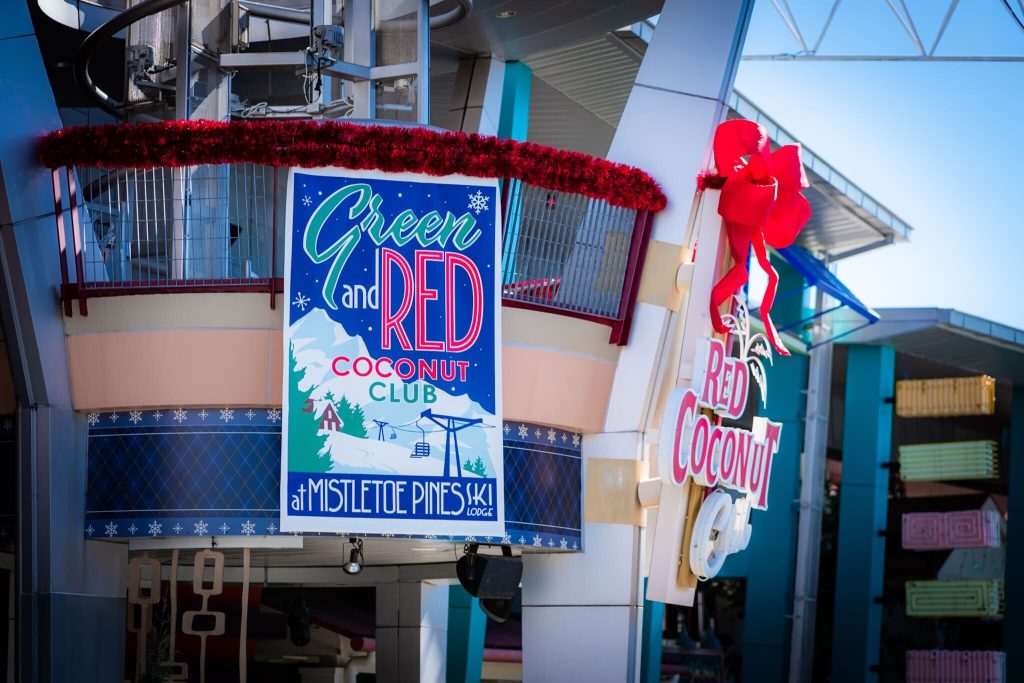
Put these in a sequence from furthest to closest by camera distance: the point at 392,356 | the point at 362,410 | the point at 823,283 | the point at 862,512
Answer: the point at 862,512 → the point at 823,283 → the point at 392,356 → the point at 362,410

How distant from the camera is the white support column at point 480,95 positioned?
2278cm

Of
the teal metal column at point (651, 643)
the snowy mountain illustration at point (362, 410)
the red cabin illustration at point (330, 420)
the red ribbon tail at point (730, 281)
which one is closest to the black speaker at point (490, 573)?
the snowy mountain illustration at point (362, 410)

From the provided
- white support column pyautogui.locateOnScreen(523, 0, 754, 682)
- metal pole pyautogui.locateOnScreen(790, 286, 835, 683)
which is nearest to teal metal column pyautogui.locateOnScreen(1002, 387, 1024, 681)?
metal pole pyautogui.locateOnScreen(790, 286, 835, 683)

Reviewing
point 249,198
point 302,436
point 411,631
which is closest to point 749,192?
point 249,198

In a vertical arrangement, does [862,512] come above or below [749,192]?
above

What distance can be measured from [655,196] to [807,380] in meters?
13.0

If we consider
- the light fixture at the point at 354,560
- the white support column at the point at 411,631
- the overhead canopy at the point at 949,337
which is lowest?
the light fixture at the point at 354,560

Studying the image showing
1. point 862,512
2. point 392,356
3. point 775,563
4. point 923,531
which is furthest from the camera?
point 862,512

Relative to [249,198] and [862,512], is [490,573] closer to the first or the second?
[249,198]

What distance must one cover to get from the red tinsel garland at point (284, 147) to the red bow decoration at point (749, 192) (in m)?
2.82

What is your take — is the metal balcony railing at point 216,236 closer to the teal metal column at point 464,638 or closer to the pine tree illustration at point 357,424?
the pine tree illustration at point 357,424

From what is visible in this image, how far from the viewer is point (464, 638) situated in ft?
79.6

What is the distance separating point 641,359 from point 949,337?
1377 centimetres

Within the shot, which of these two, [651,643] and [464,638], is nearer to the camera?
[651,643]
